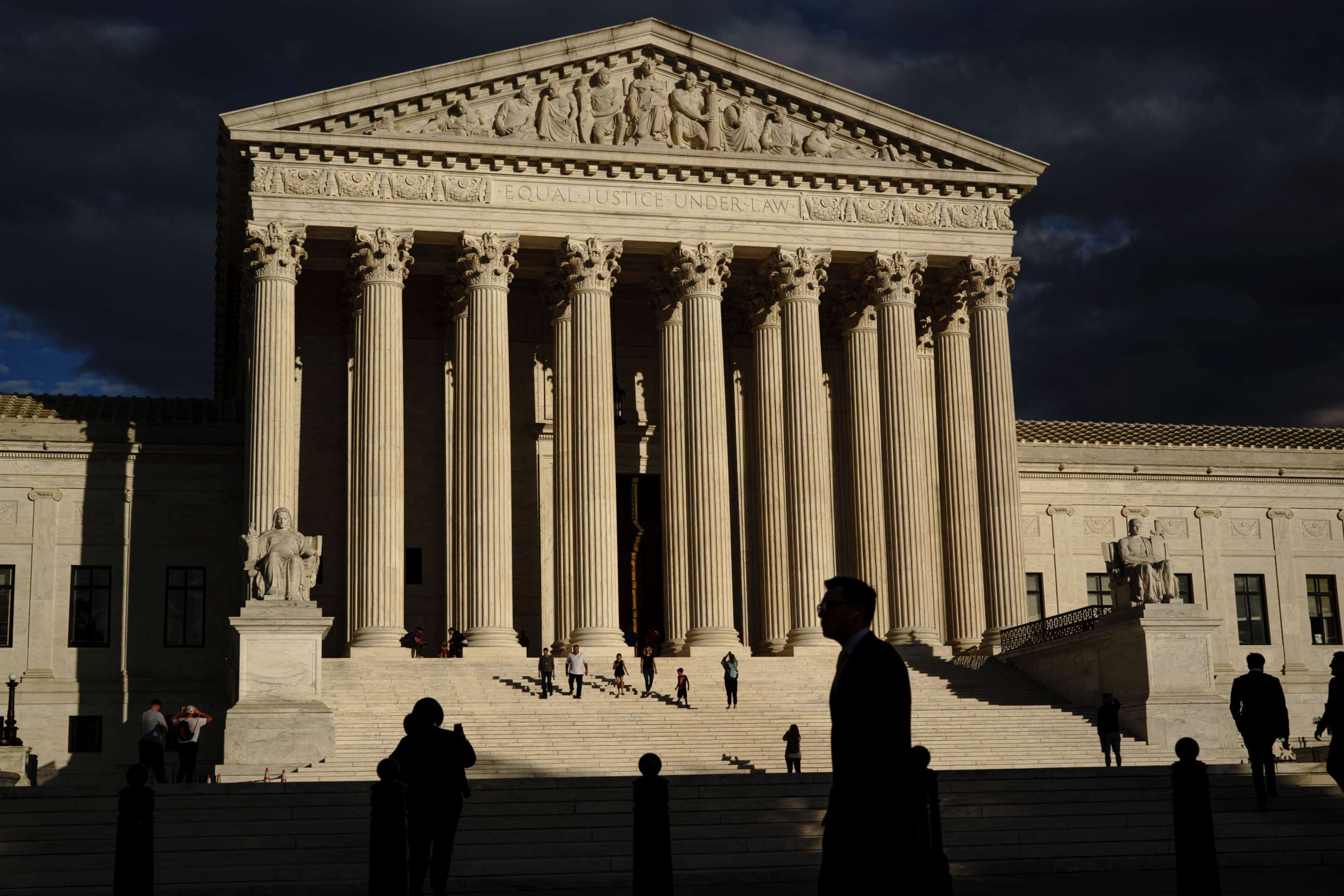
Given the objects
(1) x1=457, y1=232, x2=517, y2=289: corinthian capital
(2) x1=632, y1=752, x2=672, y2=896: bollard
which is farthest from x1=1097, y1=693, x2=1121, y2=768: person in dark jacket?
(1) x1=457, y1=232, x2=517, y2=289: corinthian capital

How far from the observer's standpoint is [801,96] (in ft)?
157

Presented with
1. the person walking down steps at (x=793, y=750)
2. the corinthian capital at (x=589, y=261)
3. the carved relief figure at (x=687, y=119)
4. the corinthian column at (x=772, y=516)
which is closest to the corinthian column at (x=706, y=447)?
the corinthian column at (x=772, y=516)

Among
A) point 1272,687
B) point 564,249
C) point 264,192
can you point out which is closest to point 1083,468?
point 564,249

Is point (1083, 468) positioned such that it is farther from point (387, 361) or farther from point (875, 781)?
point (875, 781)

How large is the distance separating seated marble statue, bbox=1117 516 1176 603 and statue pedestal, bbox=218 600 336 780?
18967 mm

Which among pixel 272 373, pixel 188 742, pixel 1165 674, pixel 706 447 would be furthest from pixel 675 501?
pixel 188 742

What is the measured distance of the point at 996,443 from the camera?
48.4 meters

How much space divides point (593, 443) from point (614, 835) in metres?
22.8

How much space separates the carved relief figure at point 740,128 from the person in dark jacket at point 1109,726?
21098 millimetres

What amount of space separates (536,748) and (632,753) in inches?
82.6

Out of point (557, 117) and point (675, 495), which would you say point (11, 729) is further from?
point (557, 117)

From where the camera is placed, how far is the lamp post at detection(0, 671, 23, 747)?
132 ft

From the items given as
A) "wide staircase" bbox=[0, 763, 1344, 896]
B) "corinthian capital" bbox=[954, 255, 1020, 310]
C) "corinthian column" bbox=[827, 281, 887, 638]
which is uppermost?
"corinthian capital" bbox=[954, 255, 1020, 310]

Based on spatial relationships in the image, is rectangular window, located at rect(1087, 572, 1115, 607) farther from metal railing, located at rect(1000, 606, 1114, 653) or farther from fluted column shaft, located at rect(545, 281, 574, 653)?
fluted column shaft, located at rect(545, 281, 574, 653)
